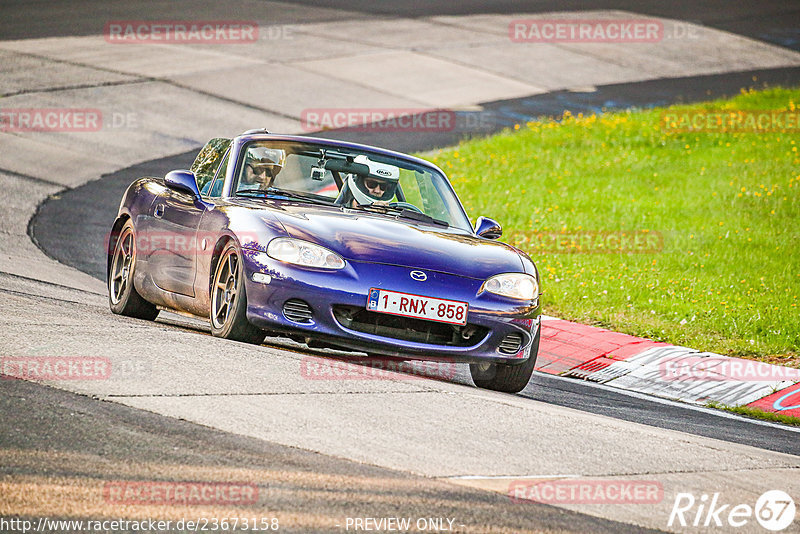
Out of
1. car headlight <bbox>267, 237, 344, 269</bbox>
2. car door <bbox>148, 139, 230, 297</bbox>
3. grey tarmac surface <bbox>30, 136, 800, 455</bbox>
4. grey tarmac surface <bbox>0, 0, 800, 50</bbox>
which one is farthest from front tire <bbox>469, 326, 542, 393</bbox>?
grey tarmac surface <bbox>0, 0, 800, 50</bbox>

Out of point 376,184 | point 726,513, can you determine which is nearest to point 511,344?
point 376,184

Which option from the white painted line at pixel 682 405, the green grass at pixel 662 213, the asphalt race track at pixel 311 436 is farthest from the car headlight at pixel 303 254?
the green grass at pixel 662 213

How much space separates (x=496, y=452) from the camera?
218 inches

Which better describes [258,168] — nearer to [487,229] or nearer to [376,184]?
[376,184]

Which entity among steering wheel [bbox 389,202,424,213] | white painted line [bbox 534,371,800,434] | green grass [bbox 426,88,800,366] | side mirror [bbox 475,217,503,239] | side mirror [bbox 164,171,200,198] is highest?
side mirror [bbox 164,171,200,198]

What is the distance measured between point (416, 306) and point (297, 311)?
2.36ft

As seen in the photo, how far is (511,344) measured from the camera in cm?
764

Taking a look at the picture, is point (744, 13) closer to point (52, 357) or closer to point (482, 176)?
point (482, 176)

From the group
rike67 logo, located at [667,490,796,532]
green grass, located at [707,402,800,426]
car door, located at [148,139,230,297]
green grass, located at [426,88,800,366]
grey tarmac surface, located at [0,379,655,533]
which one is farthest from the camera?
green grass, located at [426,88,800,366]

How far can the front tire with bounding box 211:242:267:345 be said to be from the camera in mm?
7426

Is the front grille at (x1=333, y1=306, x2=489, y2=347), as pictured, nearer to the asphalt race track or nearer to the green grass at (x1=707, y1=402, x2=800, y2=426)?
the asphalt race track

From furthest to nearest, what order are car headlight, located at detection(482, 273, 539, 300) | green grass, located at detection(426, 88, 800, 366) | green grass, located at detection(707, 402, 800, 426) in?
green grass, located at detection(426, 88, 800, 366), green grass, located at detection(707, 402, 800, 426), car headlight, located at detection(482, 273, 539, 300)

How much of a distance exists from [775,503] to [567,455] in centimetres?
95

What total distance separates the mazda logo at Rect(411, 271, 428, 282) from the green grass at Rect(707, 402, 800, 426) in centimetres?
339
